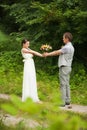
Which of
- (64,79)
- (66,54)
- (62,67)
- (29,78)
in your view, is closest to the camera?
(66,54)

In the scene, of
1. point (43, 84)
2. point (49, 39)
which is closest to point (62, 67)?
point (43, 84)

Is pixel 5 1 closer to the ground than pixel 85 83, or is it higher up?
higher up

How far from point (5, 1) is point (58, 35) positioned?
4172mm

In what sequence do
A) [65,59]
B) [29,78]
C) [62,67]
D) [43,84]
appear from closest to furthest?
1. [65,59]
2. [62,67]
3. [29,78]
4. [43,84]

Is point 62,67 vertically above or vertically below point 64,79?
above

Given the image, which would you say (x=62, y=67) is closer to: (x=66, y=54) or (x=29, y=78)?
(x=66, y=54)


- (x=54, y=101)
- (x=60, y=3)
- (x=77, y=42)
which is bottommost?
(x=77, y=42)

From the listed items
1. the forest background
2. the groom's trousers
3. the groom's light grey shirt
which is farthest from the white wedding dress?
the groom's light grey shirt

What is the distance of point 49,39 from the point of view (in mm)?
16141

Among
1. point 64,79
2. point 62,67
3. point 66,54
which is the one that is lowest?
point 64,79

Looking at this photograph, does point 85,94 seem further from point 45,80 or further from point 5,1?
point 5,1

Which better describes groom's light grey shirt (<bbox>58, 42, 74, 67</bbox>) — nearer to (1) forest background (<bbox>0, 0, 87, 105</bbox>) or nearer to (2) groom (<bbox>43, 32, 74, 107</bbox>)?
(2) groom (<bbox>43, 32, 74, 107</bbox>)

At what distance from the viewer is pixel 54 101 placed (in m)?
1.95

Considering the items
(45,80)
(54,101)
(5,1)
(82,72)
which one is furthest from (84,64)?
(54,101)
